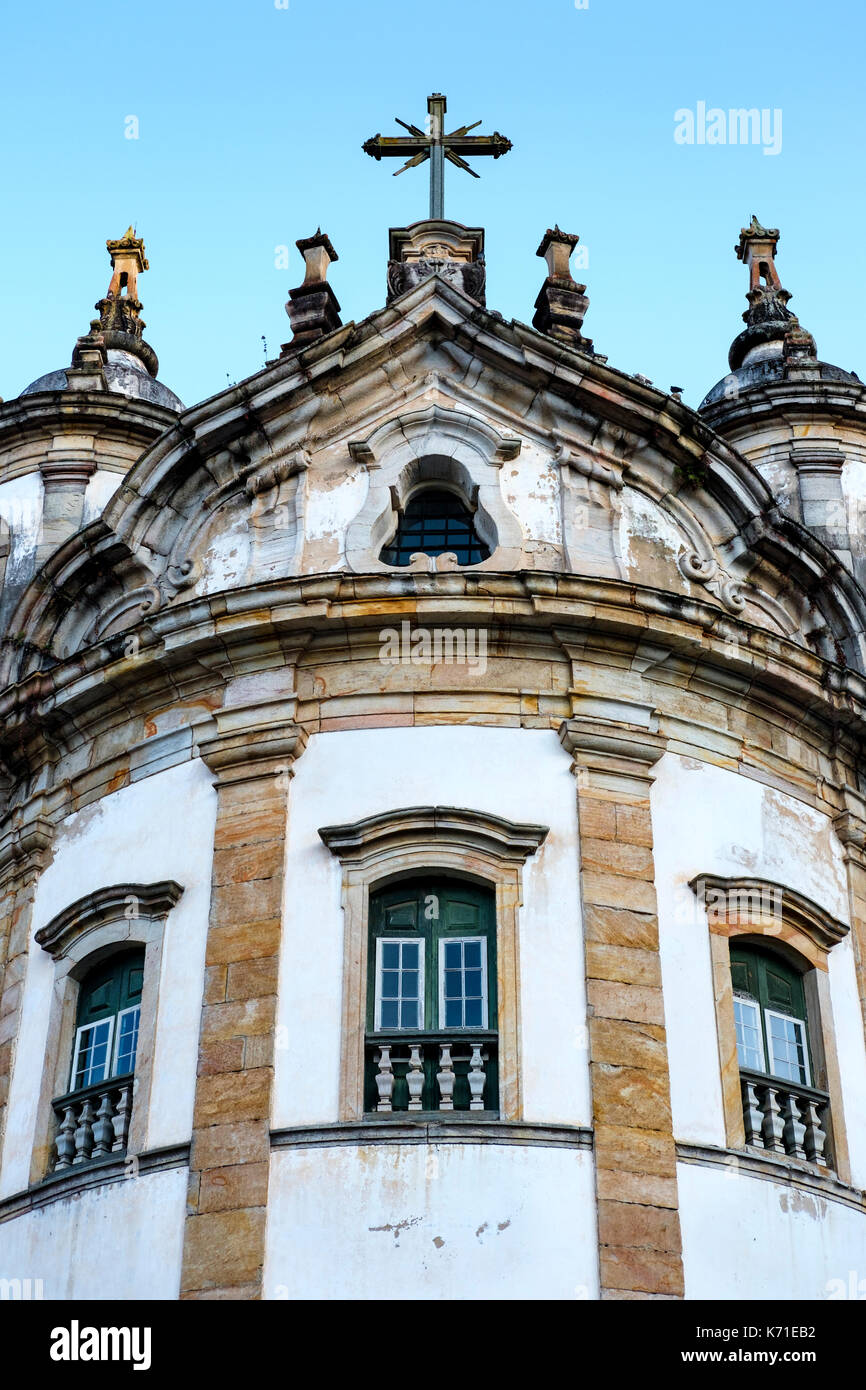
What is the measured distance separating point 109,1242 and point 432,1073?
10.1 ft

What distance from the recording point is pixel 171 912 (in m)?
19.4

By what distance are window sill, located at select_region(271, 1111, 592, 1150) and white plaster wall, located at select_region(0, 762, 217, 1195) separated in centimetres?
131

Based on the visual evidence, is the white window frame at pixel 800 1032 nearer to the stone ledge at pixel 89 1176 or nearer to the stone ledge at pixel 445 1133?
the stone ledge at pixel 445 1133

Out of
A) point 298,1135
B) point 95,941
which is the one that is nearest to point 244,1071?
point 298,1135

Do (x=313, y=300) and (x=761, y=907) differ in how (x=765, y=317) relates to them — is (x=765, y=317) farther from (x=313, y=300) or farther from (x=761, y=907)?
(x=761, y=907)

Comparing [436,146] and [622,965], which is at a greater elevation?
[436,146]

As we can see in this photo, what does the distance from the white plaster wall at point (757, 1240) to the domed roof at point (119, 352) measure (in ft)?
41.5

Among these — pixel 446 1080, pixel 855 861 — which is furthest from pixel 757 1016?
pixel 446 1080

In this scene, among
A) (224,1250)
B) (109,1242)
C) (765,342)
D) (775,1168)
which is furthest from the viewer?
(765,342)

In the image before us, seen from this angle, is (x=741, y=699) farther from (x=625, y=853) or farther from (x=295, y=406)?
(x=295, y=406)

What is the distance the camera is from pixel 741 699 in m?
20.7

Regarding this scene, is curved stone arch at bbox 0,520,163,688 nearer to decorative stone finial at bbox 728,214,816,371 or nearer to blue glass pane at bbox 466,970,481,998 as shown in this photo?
blue glass pane at bbox 466,970,481,998

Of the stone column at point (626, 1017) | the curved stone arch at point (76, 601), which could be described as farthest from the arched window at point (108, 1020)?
the stone column at point (626, 1017)

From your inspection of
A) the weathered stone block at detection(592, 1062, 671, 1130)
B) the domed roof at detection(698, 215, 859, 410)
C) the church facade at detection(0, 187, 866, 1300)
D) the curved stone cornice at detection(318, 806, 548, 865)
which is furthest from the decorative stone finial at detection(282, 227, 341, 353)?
the weathered stone block at detection(592, 1062, 671, 1130)
